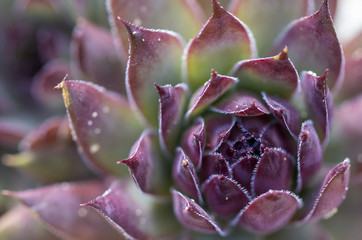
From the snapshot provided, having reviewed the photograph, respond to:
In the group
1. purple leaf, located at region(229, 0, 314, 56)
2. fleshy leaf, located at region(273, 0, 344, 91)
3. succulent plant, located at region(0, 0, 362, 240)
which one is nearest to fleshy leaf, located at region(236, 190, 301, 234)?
succulent plant, located at region(0, 0, 362, 240)

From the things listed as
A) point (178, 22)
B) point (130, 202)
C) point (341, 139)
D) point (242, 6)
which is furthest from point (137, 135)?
point (341, 139)

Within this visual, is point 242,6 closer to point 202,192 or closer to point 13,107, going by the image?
point 202,192

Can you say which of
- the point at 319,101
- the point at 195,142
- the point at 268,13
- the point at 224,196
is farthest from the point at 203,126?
the point at 268,13

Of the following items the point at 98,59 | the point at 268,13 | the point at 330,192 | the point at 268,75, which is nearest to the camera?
the point at 330,192

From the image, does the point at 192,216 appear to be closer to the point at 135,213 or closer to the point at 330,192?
the point at 135,213

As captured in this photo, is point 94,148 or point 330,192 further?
point 94,148

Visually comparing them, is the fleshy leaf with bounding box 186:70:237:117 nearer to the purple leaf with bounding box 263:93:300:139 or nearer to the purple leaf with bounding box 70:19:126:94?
the purple leaf with bounding box 263:93:300:139
